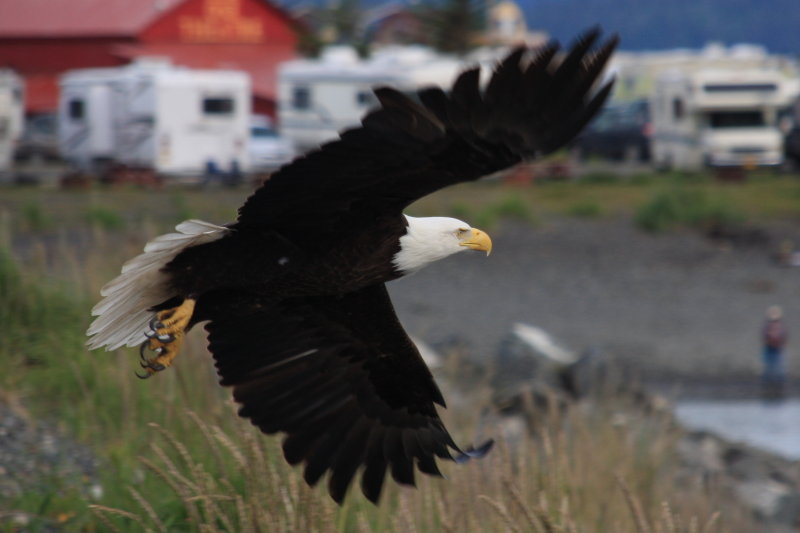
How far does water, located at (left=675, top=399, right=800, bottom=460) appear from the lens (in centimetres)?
1152

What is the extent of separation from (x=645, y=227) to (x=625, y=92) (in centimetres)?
2044

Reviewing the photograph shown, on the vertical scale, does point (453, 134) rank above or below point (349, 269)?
above

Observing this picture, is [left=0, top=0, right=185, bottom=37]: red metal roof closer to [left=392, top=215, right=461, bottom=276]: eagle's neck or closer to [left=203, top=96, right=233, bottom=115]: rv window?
[left=203, top=96, right=233, bottom=115]: rv window

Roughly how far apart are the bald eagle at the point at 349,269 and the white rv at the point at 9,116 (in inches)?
784

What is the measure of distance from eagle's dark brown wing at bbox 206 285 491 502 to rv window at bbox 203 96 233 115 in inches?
708

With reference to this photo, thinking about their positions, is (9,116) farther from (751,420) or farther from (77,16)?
(751,420)

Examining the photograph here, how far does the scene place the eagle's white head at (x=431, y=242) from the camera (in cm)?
504

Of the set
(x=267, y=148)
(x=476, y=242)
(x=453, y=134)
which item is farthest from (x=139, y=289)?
(x=267, y=148)

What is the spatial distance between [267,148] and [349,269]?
1999 cm

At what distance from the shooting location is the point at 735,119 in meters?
25.0

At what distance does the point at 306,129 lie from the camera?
25.9m

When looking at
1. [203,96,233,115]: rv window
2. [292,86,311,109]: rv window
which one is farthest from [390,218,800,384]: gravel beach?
[292,86,311,109]: rv window

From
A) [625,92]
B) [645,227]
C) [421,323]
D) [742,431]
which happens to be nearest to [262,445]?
[742,431]

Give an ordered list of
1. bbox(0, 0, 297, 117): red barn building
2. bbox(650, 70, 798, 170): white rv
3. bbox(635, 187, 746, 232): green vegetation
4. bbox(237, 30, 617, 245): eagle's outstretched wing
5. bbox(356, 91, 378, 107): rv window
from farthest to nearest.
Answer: bbox(0, 0, 297, 117): red barn building < bbox(356, 91, 378, 107): rv window < bbox(650, 70, 798, 170): white rv < bbox(635, 187, 746, 232): green vegetation < bbox(237, 30, 617, 245): eagle's outstretched wing
